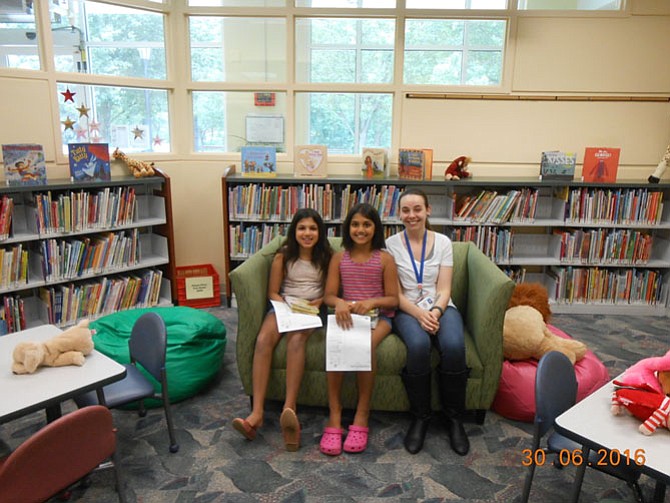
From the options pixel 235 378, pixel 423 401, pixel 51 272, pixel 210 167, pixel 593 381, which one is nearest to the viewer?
pixel 423 401

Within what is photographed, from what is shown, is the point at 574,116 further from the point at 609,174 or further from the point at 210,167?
the point at 210,167

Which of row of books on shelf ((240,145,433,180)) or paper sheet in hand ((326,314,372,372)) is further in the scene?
row of books on shelf ((240,145,433,180))

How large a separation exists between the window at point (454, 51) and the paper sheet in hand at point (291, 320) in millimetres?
2553

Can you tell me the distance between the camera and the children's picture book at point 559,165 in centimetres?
412

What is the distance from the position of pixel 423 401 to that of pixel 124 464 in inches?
54.6

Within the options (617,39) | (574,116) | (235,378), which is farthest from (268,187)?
(617,39)

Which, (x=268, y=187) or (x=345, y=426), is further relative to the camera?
(x=268, y=187)

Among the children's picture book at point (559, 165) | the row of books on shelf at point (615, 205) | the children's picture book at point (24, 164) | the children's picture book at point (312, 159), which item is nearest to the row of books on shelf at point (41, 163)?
the children's picture book at point (24, 164)

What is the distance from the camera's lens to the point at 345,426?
8.65 ft

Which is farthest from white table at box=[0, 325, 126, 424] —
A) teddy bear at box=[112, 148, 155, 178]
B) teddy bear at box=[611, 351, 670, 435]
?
teddy bear at box=[112, 148, 155, 178]

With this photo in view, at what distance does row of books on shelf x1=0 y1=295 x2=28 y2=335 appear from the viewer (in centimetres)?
335

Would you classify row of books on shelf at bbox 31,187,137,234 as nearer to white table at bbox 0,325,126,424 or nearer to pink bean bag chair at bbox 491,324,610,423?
white table at bbox 0,325,126,424

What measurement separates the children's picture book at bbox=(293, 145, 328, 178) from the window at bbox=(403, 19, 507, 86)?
0.97 meters

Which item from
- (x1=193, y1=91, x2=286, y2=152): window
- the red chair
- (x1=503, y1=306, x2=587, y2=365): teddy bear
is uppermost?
(x1=193, y1=91, x2=286, y2=152): window
